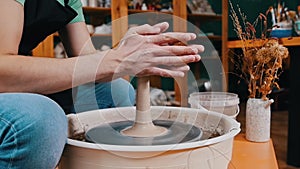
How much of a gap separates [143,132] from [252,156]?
13.9 inches

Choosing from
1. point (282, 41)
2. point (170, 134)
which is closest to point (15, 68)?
point (170, 134)

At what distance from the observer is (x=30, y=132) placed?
54 cm

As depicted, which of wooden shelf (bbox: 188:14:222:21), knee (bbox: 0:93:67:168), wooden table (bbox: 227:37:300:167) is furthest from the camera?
wooden shelf (bbox: 188:14:222:21)

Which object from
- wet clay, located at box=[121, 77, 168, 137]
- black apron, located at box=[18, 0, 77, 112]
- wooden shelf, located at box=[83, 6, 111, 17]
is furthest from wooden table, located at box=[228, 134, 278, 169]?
wooden shelf, located at box=[83, 6, 111, 17]

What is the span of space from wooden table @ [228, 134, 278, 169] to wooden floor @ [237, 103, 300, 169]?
0.80 metres

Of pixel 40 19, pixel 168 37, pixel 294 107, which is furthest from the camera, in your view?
pixel 294 107

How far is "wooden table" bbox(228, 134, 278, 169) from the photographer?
77 centimetres

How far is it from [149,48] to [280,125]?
2421 millimetres

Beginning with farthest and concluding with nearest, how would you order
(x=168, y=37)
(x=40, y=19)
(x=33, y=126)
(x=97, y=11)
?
(x=97, y=11) < (x=40, y=19) < (x=168, y=37) < (x=33, y=126)

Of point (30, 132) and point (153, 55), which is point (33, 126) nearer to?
point (30, 132)

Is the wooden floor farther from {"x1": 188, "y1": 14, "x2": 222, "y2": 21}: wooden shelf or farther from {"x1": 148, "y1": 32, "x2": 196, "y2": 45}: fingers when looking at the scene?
{"x1": 148, "y1": 32, "x2": 196, "y2": 45}: fingers

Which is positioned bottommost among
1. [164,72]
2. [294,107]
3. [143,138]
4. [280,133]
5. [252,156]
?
[280,133]

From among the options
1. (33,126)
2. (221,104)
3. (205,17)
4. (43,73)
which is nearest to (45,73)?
(43,73)

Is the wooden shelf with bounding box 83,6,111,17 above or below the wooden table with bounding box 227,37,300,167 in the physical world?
above
